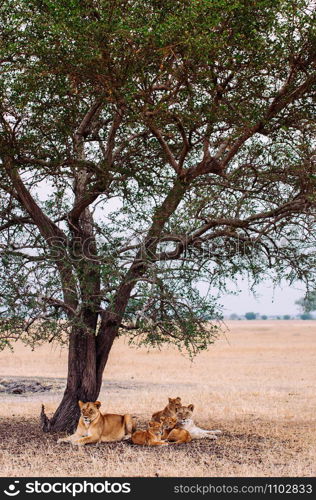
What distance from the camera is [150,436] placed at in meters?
16.8

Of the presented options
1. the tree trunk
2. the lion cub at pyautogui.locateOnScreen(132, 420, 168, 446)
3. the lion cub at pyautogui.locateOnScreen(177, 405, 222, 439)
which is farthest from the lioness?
the lion cub at pyautogui.locateOnScreen(177, 405, 222, 439)

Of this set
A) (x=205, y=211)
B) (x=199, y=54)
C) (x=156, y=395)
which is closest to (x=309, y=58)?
(x=199, y=54)

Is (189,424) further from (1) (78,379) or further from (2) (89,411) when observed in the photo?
(1) (78,379)

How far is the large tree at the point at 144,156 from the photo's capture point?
13.8 m

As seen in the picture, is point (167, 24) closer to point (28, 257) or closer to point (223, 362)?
point (28, 257)

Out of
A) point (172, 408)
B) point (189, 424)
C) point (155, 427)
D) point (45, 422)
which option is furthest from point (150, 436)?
point (45, 422)

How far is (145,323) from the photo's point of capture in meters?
16.4

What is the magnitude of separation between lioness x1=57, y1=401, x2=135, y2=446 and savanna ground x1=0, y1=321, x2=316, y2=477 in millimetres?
356

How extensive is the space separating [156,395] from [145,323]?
12005 millimetres

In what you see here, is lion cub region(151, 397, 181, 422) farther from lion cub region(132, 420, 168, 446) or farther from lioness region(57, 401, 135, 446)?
lioness region(57, 401, 135, 446)

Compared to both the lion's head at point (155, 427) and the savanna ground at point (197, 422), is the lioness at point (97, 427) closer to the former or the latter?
the savanna ground at point (197, 422)

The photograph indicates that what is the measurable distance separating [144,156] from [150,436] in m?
6.80

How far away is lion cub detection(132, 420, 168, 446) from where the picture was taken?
16.8m

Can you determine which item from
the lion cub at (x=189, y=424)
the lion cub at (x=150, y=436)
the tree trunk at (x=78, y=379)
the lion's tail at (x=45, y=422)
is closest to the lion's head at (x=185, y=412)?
the lion cub at (x=189, y=424)
